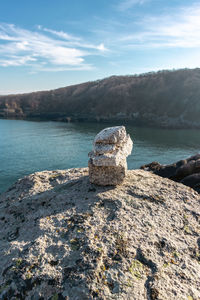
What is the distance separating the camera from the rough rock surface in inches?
214

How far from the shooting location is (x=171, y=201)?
29.8ft

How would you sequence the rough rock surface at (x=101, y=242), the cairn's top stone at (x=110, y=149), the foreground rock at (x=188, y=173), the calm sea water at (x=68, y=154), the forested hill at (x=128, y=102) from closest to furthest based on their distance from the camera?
the rough rock surface at (x=101, y=242) → the cairn's top stone at (x=110, y=149) → the foreground rock at (x=188, y=173) → the calm sea water at (x=68, y=154) → the forested hill at (x=128, y=102)

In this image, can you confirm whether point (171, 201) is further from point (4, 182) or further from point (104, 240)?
point (4, 182)

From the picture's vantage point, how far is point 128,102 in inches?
4094

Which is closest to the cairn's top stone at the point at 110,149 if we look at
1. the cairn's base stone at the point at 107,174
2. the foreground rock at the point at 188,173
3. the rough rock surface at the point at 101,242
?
the cairn's base stone at the point at 107,174

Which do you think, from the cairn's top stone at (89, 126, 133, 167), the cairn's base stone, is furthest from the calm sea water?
the cairn's top stone at (89, 126, 133, 167)

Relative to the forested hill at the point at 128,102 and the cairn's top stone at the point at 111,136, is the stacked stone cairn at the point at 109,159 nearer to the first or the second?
the cairn's top stone at the point at 111,136

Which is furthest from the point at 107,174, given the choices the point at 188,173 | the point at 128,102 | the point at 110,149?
the point at 128,102

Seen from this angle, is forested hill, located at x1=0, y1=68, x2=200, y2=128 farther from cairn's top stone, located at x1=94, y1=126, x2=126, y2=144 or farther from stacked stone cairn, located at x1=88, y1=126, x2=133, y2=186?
stacked stone cairn, located at x1=88, y1=126, x2=133, y2=186

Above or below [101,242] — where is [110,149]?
above

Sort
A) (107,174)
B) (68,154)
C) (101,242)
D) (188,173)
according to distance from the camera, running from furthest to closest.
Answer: (68,154) → (188,173) → (107,174) → (101,242)

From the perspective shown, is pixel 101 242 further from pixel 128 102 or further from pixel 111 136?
pixel 128 102

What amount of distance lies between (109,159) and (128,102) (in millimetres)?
98372

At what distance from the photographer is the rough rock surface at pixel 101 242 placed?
5.43 metres
